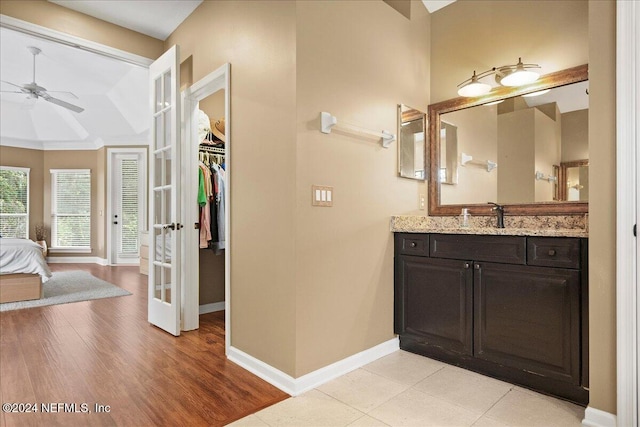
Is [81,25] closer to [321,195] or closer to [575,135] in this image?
[321,195]

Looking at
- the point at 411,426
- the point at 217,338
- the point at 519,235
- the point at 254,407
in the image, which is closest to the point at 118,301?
the point at 217,338

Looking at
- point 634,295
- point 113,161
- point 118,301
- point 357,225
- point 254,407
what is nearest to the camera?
point 634,295

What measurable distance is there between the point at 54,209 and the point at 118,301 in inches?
207

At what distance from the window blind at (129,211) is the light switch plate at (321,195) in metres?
6.84

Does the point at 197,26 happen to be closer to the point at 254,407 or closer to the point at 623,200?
the point at 254,407

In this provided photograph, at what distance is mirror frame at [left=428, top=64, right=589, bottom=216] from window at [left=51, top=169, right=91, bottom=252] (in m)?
7.98

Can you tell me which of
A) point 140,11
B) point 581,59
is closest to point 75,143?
point 140,11

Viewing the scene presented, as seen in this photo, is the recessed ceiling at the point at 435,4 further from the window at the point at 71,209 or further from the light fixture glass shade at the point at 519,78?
the window at the point at 71,209

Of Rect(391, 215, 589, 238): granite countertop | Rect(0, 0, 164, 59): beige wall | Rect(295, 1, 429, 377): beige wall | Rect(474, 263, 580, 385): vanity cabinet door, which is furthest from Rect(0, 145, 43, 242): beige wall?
Rect(474, 263, 580, 385): vanity cabinet door

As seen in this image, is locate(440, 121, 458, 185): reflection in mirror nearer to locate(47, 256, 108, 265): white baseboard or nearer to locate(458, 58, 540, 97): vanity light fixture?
locate(458, 58, 540, 97): vanity light fixture

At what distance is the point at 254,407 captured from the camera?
199 cm

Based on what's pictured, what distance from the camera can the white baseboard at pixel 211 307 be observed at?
389 centimetres

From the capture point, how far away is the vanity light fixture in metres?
2.70

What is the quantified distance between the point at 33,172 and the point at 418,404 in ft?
30.9
